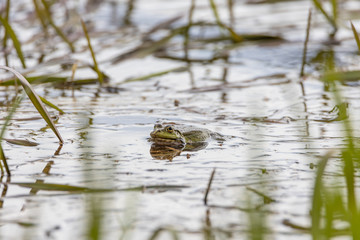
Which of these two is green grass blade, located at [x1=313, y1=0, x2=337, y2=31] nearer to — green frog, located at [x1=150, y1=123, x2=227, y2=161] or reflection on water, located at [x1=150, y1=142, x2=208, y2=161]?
green frog, located at [x1=150, y1=123, x2=227, y2=161]

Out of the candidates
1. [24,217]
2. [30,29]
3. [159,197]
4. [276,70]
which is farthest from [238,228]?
[30,29]

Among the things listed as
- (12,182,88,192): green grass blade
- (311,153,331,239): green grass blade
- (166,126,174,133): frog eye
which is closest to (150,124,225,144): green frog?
(166,126,174,133): frog eye

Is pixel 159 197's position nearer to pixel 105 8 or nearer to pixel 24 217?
pixel 24 217

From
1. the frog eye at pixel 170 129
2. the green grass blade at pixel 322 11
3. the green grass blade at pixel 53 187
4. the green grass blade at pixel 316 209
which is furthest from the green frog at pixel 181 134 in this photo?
the green grass blade at pixel 322 11

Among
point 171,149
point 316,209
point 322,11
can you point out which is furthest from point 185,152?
point 322,11

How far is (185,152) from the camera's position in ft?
11.0

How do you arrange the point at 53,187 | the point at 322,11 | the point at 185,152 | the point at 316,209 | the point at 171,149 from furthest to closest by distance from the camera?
the point at 322,11 → the point at 171,149 → the point at 185,152 → the point at 53,187 → the point at 316,209

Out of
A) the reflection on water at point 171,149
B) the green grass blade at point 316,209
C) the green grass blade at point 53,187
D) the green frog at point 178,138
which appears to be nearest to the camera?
the green grass blade at point 316,209

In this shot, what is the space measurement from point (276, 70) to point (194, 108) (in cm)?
143

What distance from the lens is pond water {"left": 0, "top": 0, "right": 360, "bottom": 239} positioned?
2.29 meters

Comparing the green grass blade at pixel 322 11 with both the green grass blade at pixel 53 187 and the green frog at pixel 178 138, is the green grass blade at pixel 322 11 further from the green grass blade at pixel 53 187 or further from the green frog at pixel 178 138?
the green grass blade at pixel 53 187

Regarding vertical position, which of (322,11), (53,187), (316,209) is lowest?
(316,209)

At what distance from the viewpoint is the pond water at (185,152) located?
7.50 ft

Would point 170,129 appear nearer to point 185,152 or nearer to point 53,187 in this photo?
point 185,152
